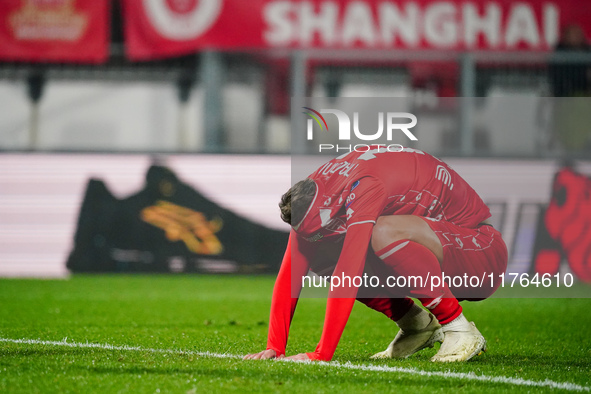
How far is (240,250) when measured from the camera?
11219 millimetres

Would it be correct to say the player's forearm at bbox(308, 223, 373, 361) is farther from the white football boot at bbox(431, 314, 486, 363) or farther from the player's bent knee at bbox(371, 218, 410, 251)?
the white football boot at bbox(431, 314, 486, 363)

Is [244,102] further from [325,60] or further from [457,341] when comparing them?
[457,341]

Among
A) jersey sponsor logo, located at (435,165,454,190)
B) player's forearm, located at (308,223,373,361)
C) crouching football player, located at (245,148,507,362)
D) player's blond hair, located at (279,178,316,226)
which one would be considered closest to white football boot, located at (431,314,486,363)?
crouching football player, located at (245,148,507,362)

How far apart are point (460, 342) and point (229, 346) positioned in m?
1.39

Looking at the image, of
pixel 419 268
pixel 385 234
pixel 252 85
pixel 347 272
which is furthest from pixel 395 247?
pixel 252 85

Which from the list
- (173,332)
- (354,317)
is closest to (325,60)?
(354,317)

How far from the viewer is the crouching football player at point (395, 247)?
397 cm

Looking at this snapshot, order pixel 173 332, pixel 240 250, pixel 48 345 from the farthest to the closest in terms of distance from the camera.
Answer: pixel 240 250 → pixel 173 332 → pixel 48 345

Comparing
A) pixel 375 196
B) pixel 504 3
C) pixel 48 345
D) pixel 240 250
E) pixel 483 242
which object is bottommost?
pixel 240 250

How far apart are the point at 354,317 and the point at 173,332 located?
194 cm

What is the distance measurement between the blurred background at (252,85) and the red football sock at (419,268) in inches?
279

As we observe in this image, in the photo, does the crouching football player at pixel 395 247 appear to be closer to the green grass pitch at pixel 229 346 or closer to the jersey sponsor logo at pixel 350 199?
the jersey sponsor logo at pixel 350 199

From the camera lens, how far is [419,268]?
4.25 metres

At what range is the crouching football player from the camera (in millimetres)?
3967
